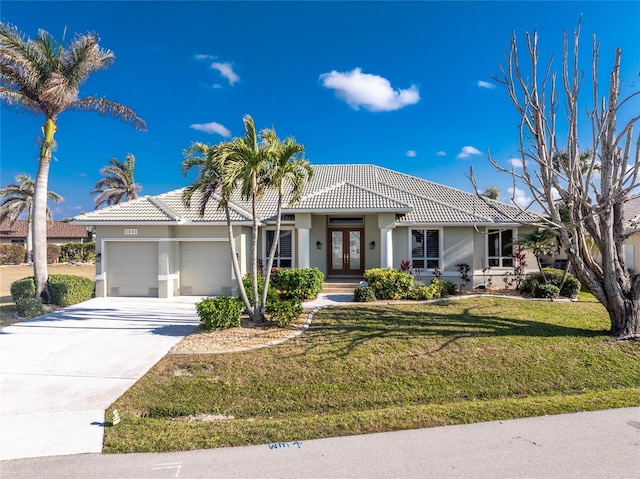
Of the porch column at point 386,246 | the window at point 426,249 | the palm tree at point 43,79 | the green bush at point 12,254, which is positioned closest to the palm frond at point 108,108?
the palm tree at point 43,79

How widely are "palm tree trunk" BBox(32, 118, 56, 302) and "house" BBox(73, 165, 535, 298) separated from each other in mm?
1524

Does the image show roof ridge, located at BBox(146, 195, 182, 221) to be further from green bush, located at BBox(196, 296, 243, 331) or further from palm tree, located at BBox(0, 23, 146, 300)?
green bush, located at BBox(196, 296, 243, 331)

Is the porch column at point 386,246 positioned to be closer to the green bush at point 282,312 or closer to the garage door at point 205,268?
the green bush at point 282,312

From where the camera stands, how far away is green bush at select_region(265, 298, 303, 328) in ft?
29.9

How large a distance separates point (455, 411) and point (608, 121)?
8012 millimetres

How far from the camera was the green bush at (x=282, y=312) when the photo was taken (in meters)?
9.11

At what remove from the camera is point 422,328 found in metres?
8.90

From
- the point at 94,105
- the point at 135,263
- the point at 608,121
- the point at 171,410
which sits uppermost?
the point at 94,105

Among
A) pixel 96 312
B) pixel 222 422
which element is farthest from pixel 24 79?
pixel 222 422

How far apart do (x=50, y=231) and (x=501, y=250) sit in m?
56.6

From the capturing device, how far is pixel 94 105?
13781mm

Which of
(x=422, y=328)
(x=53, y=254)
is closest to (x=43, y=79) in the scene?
(x=422, y=328)

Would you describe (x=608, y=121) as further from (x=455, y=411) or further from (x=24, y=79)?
(x=24, y=79)

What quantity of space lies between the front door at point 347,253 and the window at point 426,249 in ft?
8.04
